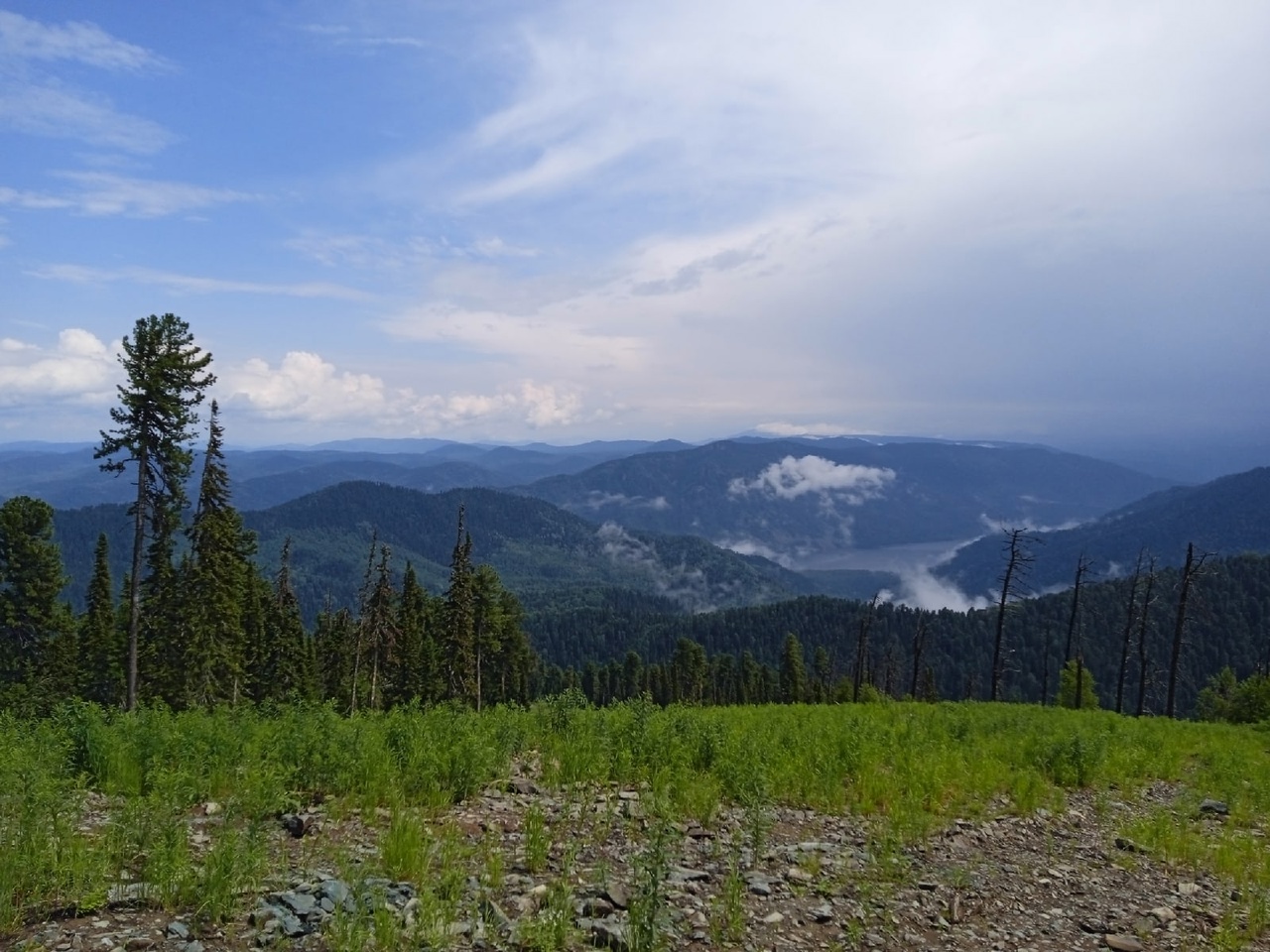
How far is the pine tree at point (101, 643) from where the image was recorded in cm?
4628

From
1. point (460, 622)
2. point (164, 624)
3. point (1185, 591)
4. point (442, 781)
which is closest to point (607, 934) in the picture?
point (442, 781)

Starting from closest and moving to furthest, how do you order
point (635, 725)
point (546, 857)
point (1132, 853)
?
point (546, 857) < point (1132, 853) < point (635, 725)

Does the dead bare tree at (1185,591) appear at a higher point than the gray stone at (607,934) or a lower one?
lower

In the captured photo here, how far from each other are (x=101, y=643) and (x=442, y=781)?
166 feet

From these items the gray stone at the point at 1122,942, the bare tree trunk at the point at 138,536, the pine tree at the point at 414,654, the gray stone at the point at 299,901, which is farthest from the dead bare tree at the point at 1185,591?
the pine tree at the point at 414,654

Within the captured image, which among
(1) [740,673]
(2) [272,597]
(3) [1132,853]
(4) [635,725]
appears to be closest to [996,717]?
(3) [1132,853]

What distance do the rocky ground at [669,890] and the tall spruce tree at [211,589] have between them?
100 ft

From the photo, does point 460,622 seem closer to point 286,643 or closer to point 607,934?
point 286,643

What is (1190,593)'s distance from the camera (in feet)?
141

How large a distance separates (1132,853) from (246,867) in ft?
37.6

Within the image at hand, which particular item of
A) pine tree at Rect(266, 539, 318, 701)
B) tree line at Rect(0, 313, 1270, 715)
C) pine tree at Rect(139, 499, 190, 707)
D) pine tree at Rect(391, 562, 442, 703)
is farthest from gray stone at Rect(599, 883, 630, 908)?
pine tree at Rect(391, 562, 442, 703)

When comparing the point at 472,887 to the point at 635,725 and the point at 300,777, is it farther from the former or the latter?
the point at 635,725

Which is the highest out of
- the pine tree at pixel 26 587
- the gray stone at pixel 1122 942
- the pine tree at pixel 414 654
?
the gray stone at pixel 1122 942

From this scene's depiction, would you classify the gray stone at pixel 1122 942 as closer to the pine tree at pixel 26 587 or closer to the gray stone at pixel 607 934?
the gray stone at pixel 607 934
